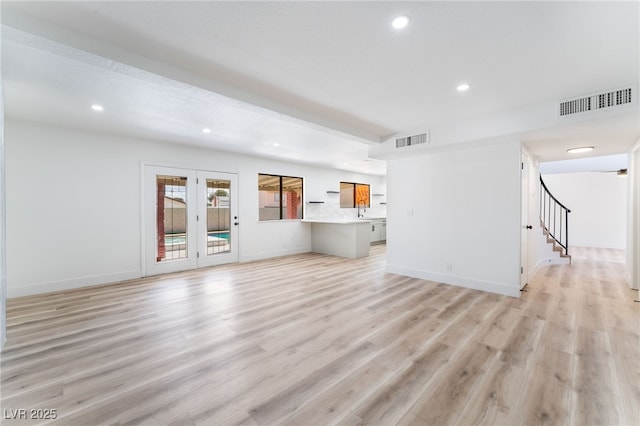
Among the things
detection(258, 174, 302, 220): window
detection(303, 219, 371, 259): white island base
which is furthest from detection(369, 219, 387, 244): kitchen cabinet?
detection(258, 174, 302, 220): window

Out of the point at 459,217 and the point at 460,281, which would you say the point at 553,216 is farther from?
the point at 460,281

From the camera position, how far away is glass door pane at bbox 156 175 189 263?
5395 millimetres

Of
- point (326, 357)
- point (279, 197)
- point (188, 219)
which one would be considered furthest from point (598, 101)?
point (188, 219)

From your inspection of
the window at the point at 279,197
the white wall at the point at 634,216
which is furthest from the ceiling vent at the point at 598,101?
the window at the point at 279,197

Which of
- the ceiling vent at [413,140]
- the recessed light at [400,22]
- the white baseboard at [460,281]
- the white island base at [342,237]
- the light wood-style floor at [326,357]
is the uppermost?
the recessed light at [400,22]

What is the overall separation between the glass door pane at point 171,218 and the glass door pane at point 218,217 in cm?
50

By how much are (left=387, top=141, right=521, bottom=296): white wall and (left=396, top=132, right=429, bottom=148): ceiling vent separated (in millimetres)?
524

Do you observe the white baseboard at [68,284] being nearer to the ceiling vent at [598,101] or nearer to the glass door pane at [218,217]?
the glass door pane at [218,217]

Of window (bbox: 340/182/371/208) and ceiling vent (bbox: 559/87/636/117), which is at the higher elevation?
ceiling vent (bbox: 559/87/636/117)

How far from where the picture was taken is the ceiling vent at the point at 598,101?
2844 mm

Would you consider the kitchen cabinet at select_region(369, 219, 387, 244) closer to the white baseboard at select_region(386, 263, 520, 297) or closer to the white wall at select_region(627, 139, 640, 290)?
the white baseboard at select_region(386, 263, 520, 297)

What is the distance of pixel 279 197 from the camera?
7625mm

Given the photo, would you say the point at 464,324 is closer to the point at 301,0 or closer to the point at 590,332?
the point at 590,332

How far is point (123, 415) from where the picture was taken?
169 cm
